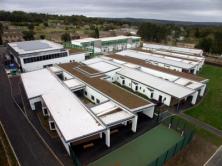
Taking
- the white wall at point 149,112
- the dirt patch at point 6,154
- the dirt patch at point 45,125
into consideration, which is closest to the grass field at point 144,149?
the white wall at point 149,112

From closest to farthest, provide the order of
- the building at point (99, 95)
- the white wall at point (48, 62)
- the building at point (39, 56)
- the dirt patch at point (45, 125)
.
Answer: the building at point (99, 95) < the dirt patch at point (45, 125) < the building at point (39, 56) < the white wall at point (48, 62)

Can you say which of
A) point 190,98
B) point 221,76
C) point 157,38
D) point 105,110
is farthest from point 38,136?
point 157,38

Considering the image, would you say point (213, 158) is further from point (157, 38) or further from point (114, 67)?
point (157, 38)

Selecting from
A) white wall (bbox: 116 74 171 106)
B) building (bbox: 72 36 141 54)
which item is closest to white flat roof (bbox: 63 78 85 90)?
white wall (bbox: 116 74 171 106)

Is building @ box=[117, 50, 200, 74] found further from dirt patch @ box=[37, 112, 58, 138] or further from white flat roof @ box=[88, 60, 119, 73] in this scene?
dirt patch @ box=[37, 112, 58, 138]

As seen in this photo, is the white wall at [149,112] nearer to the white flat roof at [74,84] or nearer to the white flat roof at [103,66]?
the white flat roof at [74,84]
